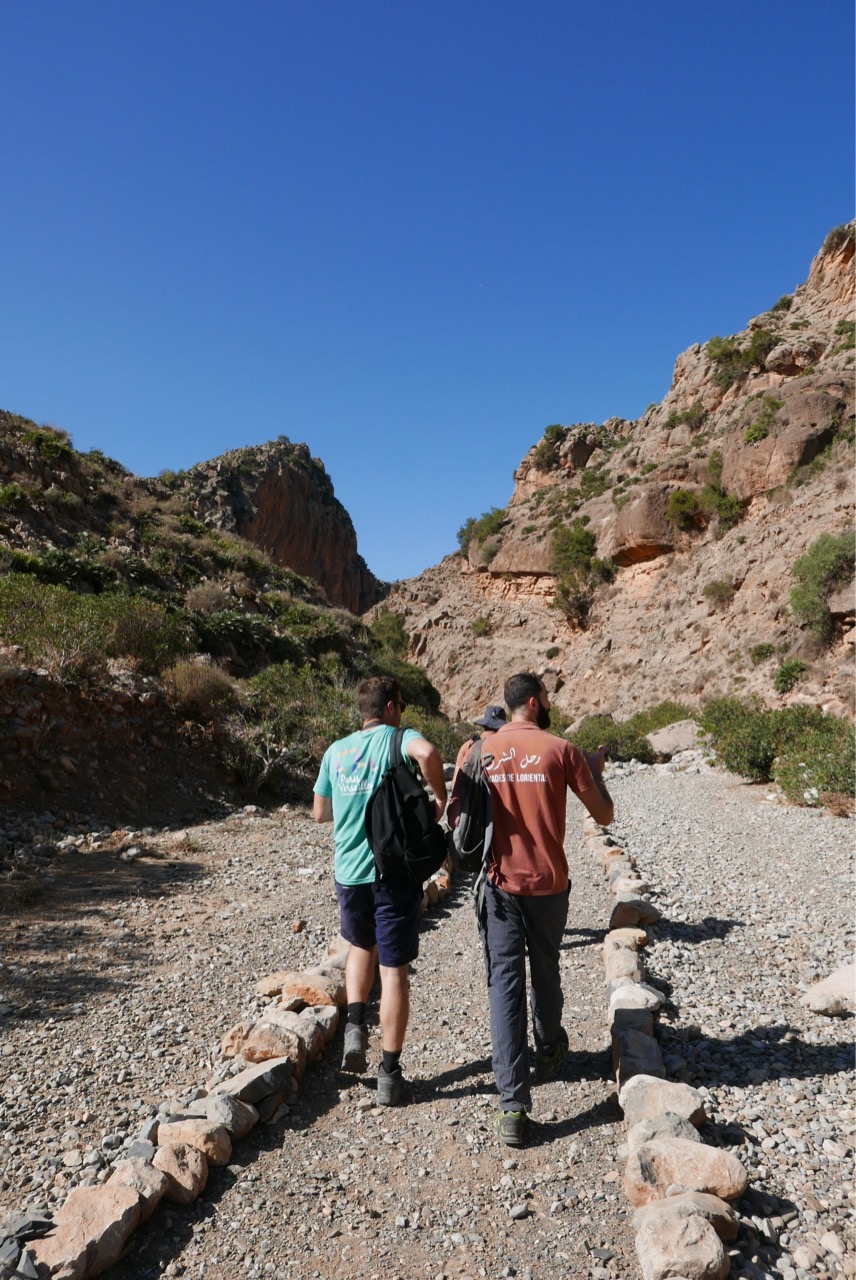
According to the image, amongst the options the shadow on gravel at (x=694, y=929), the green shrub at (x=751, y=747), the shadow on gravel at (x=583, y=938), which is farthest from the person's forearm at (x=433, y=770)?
the green shrub at (x=751, y=747)

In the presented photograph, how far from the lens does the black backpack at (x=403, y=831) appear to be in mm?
3340

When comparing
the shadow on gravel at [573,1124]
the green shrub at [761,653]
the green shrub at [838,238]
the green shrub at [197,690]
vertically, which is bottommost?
the shadow on gravel at [573,1124]

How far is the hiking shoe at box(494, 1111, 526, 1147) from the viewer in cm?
305

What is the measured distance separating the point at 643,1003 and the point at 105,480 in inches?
1044

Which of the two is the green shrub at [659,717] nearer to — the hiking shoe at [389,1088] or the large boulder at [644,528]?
the large boulder at [644,528]

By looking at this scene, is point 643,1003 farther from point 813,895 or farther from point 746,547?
point 746,547

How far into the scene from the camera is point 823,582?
2219 cm

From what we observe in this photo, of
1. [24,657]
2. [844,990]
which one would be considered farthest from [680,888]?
[24,657]

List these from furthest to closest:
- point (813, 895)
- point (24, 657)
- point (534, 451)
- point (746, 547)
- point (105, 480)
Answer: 1. point (534, 451)
2. point (746, 547)
3. point (105, 480)
4. point (24, 657)
5. point (813, 895)

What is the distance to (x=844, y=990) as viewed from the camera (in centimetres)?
431

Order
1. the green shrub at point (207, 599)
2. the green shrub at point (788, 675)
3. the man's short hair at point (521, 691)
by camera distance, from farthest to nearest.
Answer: the green shrub at point (788, 675) → the green shrub at point (207, 599) → the man's short hair at point (521, 691)

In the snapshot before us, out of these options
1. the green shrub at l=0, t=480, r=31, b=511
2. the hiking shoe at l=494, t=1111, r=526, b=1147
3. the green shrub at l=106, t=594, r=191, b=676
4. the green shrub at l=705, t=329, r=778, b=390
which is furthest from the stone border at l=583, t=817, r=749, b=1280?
the green shrub at l=705, t=329, r=778, b=390

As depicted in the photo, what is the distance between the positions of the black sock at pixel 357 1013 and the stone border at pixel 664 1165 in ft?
4.28

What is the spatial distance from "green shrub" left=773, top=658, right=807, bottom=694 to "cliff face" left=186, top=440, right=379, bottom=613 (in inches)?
1334
